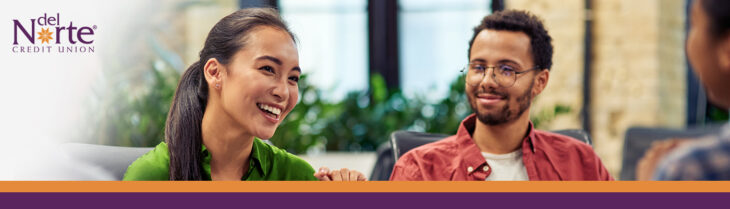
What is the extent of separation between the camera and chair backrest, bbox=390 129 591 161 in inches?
82.4

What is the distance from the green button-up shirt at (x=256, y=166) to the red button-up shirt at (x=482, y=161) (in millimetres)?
319

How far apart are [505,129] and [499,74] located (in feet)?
0.46

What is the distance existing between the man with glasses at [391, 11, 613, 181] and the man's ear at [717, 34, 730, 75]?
0.85 m

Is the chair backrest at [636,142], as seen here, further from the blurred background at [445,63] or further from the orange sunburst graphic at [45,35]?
the orange sunburst graphic at [45,35]

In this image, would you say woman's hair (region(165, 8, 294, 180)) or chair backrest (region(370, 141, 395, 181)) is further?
chair backrest (region(370, 141, 395, 181))

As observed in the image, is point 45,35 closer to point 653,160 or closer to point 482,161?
point 482,161

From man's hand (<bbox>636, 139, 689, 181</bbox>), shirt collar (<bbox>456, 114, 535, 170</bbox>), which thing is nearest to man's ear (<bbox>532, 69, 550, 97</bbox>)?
shirt collar (<bbox>456, 114, 535, 170</bbox>)

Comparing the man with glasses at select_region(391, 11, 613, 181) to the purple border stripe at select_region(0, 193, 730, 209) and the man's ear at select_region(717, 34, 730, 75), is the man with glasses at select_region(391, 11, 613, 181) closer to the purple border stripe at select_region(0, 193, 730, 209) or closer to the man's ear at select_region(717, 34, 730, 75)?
the purple border stripe at select_region(0, 193, 730, 209)

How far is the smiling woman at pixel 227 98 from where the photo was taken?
1209mm

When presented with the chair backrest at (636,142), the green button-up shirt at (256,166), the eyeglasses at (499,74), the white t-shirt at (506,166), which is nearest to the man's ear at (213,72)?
the green button-up shirt at (256,166)

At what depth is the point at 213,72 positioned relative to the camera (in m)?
1.22

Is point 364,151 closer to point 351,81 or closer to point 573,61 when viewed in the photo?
point 351,81

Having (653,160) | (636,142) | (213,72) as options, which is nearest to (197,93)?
(213,72)

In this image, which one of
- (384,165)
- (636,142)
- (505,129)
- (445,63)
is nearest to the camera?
(505,129)
